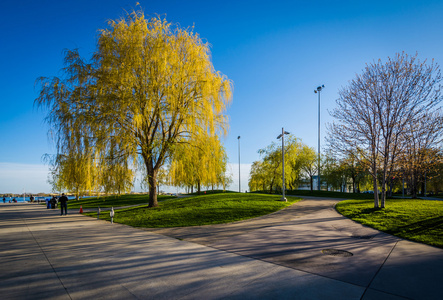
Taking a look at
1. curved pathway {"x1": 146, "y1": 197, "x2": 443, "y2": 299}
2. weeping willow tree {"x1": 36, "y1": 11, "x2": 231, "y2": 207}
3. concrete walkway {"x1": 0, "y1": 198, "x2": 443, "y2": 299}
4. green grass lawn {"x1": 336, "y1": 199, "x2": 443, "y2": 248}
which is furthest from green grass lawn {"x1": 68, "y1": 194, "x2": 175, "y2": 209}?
green grass lawn {"x1": 336, "y1": 199, "x2": 443, "y2": 248}

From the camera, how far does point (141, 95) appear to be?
631 inches

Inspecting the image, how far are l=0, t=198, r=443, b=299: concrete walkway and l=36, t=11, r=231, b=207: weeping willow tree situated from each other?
7591 millimetres

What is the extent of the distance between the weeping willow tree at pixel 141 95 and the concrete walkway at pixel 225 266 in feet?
24.9

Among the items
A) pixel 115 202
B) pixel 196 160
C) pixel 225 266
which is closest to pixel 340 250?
pixel 225 266

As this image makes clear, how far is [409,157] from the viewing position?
15.2 meters

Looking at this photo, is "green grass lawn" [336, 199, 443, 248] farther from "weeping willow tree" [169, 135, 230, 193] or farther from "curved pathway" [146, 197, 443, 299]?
"weeping willow tree" [169, 135, 230, 193]

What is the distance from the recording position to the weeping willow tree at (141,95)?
1531 centimetres

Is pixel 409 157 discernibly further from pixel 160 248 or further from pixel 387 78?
pixel 160 248

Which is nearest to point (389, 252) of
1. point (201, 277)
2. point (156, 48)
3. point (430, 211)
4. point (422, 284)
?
point (422, 284)

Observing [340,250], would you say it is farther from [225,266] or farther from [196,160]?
[196,160]

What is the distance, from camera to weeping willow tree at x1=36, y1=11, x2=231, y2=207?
50.2 feet

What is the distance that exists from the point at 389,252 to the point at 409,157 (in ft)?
37.6

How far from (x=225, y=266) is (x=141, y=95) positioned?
1331cm

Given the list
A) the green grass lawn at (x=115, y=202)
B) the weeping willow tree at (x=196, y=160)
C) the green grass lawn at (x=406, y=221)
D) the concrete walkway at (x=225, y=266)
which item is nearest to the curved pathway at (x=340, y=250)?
the concrete walkway at (x=225, y=266)
